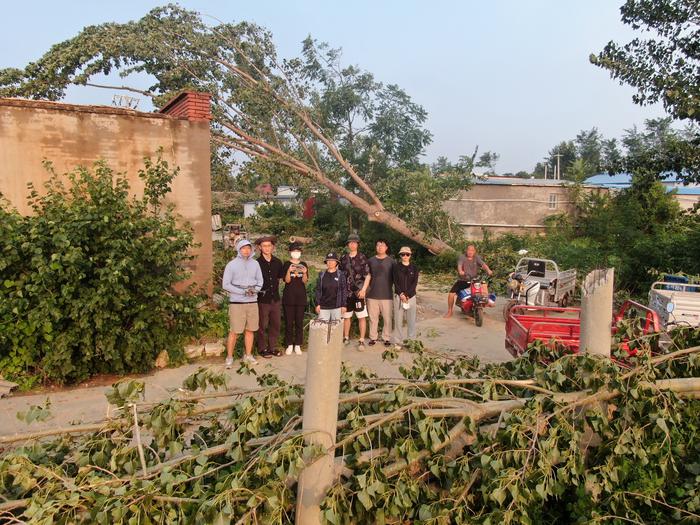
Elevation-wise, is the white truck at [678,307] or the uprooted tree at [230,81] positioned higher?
the uprooted tree at [230,81]

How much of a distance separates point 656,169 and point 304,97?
936 cm

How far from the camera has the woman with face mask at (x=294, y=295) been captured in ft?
27.7

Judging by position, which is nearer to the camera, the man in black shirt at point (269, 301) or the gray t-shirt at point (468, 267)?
the man in black shirt at point (269, 301)

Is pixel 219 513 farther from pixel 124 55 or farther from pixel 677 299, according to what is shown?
pixel 124 55

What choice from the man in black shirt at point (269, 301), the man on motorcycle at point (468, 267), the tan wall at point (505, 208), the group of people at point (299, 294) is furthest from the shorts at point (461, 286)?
the tan wall at point (505, 208)

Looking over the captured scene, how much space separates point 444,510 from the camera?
2842 millimetres

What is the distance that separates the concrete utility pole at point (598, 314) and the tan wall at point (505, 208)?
18.0 metres

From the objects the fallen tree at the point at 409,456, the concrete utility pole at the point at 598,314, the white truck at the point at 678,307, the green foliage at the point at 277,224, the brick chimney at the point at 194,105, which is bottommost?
the fallen tree at the point at 409,456

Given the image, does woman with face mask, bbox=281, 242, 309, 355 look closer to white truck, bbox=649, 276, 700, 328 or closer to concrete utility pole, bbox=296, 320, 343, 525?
white truck, bbox=649, 276, 700, 328

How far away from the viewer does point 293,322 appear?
865 centimetres

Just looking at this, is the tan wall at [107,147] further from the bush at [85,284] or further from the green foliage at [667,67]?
the green foliage at [667,67]

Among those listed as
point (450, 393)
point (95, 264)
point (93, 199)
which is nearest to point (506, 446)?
point (450, 393)

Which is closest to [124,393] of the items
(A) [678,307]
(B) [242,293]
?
(B) [242,293]

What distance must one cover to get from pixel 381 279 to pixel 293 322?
4.84ft
